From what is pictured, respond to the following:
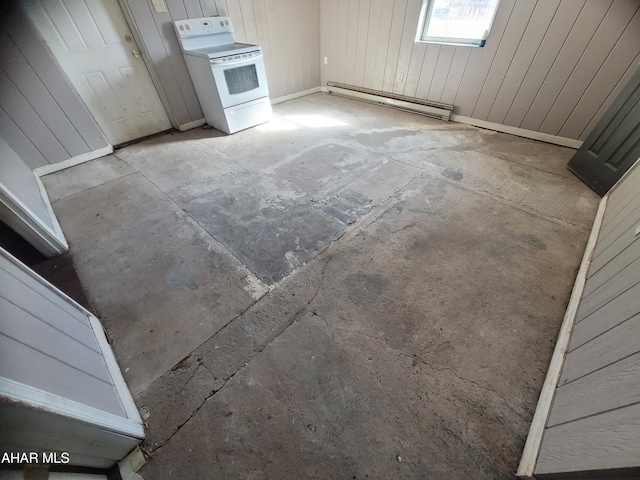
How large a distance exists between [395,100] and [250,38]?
2.14 metres

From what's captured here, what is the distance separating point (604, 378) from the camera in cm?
81

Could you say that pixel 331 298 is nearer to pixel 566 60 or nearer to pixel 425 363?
pixel 425 363

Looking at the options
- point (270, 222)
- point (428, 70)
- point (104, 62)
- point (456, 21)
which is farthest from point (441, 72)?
point (104, 62)

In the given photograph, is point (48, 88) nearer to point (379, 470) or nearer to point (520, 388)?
point (379, 470)

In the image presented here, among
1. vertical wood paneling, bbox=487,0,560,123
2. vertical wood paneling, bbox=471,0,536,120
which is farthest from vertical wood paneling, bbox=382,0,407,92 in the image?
vertical wood paneling, bbox=487,0,560,123

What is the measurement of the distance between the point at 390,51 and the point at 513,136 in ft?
6.41

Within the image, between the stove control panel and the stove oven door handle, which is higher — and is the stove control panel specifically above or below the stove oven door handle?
above

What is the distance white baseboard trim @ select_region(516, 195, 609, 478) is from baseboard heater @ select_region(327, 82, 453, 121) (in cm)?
256

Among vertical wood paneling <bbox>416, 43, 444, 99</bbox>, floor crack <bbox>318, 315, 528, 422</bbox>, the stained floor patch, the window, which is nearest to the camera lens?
floor crack <bbox>318, 315, 528, 422</bbox>

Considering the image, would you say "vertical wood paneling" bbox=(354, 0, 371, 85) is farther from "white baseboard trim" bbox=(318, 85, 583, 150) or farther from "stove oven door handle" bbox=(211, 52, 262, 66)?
"stove oven door handle" bbox=(211, 52, 262, 66)

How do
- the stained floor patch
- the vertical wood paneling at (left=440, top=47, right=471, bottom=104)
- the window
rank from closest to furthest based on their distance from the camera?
the stained floor patch < the window < the vertical wood paneling at (left=440, top=47, right=471, bottom=104)

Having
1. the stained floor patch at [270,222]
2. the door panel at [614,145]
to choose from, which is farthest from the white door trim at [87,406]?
the door panel at [614,145]

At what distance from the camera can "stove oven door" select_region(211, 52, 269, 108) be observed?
2766mm

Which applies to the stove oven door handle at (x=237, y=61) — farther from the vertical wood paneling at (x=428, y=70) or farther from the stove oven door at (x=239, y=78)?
the vertical wood paneling at (x=428, y=70)
